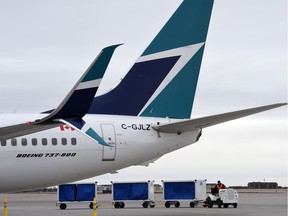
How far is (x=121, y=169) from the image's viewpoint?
2417cm

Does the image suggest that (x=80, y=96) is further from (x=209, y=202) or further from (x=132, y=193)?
(x=132, y=193)

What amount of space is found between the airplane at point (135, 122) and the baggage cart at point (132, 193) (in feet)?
27.7

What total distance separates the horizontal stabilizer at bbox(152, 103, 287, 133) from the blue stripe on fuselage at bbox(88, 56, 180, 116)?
1.37 meters

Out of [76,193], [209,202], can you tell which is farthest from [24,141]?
[209,202]

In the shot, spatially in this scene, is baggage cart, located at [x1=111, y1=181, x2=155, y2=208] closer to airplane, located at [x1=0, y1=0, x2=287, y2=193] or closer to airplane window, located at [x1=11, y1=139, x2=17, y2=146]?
airplane, located at [x1=0, y1=0, x2=287, y2=193]

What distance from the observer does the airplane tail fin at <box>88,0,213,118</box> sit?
2486 cm

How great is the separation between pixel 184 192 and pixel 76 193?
5375mm

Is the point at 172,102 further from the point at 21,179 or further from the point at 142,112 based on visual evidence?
the point at 21,179

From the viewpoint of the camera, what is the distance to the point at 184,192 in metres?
33.1

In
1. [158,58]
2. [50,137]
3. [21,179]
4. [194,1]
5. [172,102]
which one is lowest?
[21,179]

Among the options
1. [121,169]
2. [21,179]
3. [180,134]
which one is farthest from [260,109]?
[21,179]

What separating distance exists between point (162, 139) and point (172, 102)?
1.88 m

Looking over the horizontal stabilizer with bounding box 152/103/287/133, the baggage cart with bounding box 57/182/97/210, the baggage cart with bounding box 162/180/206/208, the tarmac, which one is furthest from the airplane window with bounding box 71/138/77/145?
the baggage cart with bounding box 162/180/206/208

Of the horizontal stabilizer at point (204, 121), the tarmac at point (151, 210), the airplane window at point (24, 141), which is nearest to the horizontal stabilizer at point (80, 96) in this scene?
the airplane window at point (24, 141)
